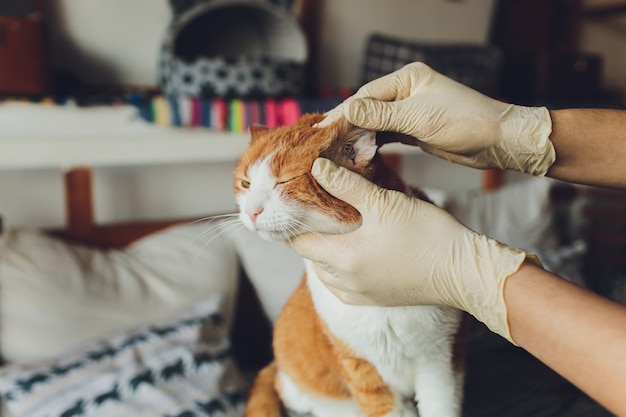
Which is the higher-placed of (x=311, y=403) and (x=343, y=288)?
(x=343, y=288)

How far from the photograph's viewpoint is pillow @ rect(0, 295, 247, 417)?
1.12 meters

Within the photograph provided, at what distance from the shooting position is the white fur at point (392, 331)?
0.66 m

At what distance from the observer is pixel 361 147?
67cm

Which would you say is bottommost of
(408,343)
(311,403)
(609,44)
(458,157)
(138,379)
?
(138,379)

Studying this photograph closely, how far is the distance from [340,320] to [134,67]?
1.33m

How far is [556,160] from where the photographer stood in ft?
2.39

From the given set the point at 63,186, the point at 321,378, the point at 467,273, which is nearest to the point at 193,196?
the point at 63,186

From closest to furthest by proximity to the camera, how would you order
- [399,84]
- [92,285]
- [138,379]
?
[399,84] → [138,379] → [92,285]

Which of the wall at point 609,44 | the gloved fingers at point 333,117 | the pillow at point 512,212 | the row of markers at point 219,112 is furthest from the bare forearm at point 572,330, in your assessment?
the wall at point 609,44

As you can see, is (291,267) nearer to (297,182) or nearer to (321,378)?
(321,378)

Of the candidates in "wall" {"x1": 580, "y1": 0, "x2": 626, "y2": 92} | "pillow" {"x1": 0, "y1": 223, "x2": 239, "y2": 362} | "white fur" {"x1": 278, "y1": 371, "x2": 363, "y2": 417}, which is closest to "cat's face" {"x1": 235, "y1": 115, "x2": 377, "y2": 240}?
"white fur" {"x1": 278, "y1": 371, "x2": 363, "y2": 417}

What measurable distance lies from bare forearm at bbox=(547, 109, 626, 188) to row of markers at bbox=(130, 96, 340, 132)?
34.0 inches

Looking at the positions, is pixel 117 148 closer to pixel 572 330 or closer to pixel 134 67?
pixel 134 67

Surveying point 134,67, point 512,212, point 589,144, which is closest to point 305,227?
point 589,144
